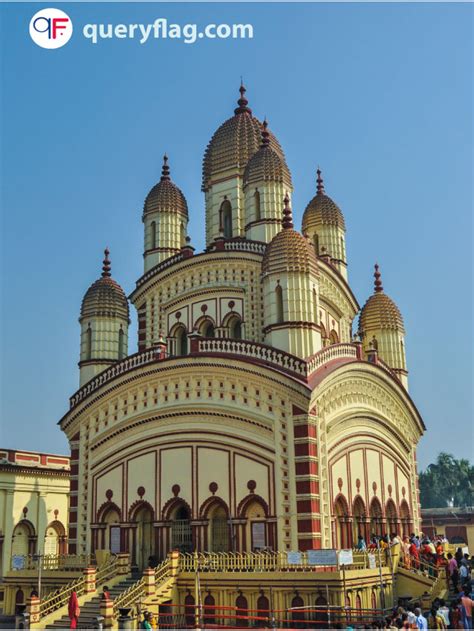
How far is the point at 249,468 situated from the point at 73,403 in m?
8.82

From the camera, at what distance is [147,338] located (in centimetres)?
3603

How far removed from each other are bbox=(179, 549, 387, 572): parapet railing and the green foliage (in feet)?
231

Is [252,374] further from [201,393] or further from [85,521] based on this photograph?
[85,521]

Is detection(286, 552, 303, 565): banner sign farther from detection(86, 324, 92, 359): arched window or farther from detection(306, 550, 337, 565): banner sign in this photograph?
detection(86, 324, 92, 359): arched window

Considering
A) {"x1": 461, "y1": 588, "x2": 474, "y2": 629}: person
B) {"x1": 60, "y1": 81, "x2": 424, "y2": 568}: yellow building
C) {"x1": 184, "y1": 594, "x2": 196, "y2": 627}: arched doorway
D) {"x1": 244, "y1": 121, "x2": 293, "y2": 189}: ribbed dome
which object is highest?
{"x1": 244, "y1": 121, "x2": 293, "y2": 189}: ribbed dome

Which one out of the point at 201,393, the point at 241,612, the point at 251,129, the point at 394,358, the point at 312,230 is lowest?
the point at 241,612

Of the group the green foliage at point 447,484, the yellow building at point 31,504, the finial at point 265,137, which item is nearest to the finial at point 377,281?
the finial at point 265,137

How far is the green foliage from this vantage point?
92.2m

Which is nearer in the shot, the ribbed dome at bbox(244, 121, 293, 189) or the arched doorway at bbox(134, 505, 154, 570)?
the arched doorway at bbox(134, 505, 154, 570)

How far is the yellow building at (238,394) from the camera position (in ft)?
89.9

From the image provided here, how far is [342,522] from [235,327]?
29.5ft

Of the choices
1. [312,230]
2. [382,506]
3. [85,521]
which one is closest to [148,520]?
[85,521]

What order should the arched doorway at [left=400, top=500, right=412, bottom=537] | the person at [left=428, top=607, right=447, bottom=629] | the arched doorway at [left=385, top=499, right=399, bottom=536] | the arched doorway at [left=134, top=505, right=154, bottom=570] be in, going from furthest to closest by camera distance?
1. the arched doorway at [left=400, top=500, right=412, bottom=537]
2. the arched doorway at [left=385, top=499, right=399, bottom=536]
3. the arched doorway at [left=134, top=505, right=154, bottom=570]
4. the person at [left=428, top=607, right=447, bottom=629]

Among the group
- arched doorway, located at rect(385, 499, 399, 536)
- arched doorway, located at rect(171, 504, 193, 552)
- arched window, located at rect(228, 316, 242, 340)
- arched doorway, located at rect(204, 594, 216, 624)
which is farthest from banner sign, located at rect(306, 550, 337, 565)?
arched window, located at rect(228, 316, 242, 340)
